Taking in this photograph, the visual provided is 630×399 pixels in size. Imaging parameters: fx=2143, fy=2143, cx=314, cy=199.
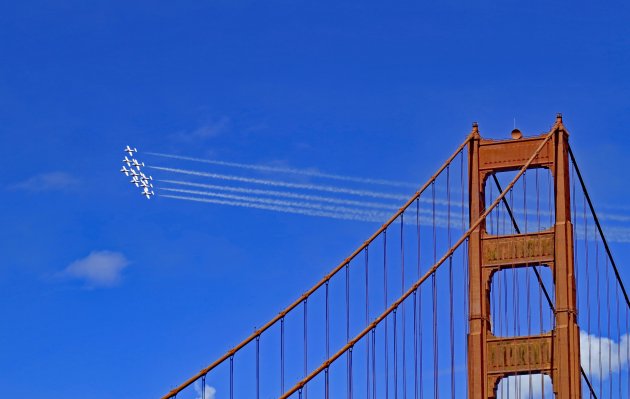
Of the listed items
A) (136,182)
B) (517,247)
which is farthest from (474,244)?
(136,182)

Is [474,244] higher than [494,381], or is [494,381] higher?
[474,244]

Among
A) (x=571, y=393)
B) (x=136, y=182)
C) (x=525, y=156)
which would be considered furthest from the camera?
(x=136, y=182)

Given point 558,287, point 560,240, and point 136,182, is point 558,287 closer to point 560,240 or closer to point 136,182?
point 560,240

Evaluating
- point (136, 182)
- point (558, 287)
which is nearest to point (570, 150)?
point (558, 287)

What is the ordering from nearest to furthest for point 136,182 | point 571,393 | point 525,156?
1. point 571,393
2. point 525,156
3. point 136,182

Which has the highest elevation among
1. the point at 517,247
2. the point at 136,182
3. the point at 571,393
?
the point at 136,182

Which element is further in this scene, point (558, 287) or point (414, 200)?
point (414, 200)
